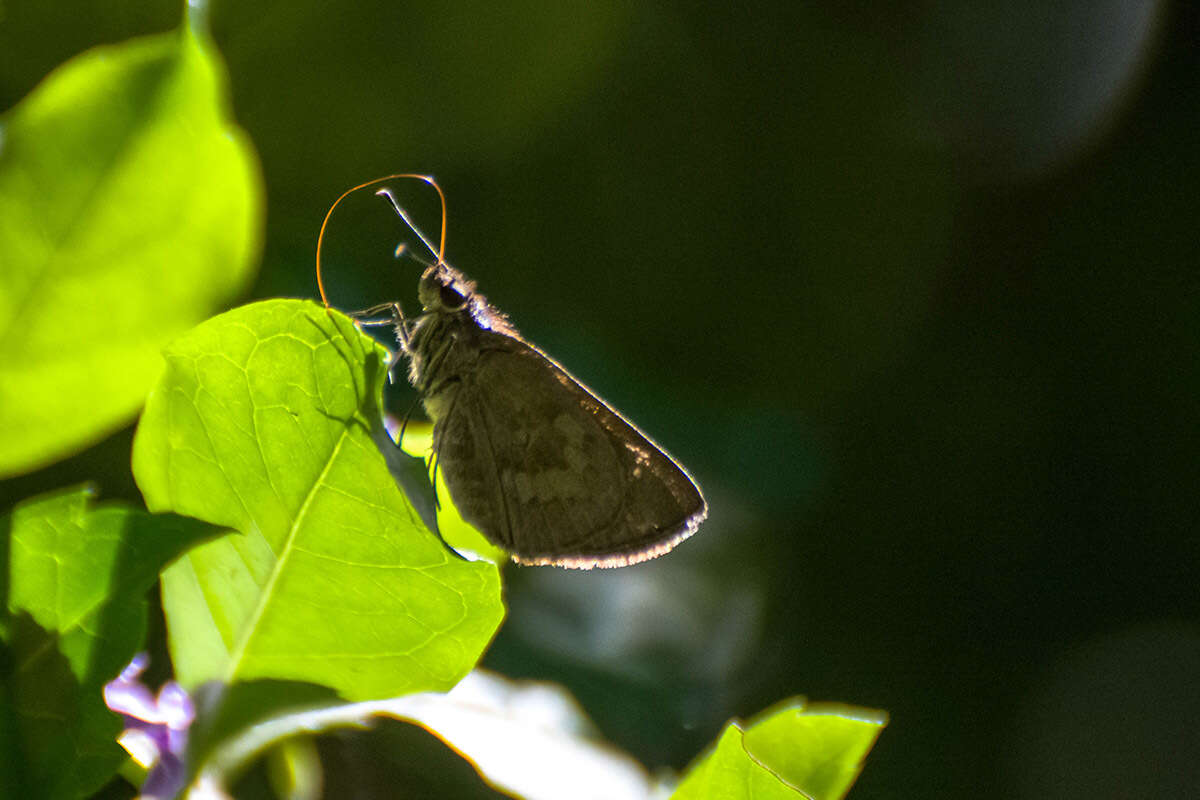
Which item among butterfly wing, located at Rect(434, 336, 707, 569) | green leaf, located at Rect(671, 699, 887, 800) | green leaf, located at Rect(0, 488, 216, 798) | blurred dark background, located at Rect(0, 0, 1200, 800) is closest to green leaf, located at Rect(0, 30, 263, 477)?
green leaf, located at Rect(0, 488, 216, 798)

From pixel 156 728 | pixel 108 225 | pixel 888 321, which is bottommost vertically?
pixel 888 321

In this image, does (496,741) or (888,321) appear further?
(888,321)

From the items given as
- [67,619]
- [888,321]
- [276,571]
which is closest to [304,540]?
[276,571]

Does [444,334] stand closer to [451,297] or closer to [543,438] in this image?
[451,297]

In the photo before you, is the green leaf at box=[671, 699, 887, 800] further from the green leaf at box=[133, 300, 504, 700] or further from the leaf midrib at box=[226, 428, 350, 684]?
the leaf midrib at box=[226, 428, 350, 684]

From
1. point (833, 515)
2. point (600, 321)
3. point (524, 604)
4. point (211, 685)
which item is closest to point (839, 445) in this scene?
point (833, 515)

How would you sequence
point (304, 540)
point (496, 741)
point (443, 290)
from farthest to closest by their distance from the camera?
point (443, 290) → point (496, 741) → point (304, 540)
